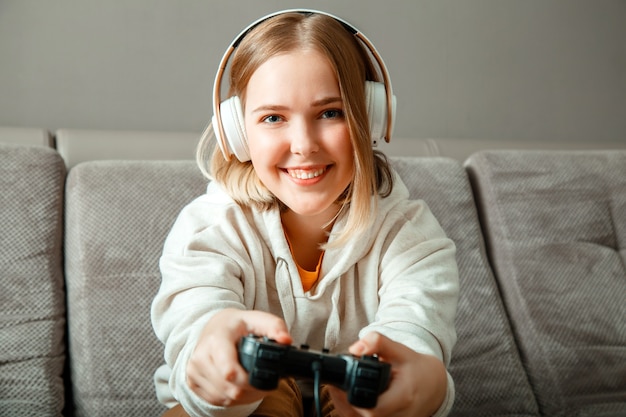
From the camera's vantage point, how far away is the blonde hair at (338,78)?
36.9 inches

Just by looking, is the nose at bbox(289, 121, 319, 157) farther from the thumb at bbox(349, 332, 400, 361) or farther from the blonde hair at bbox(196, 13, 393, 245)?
the thumb at bbox(349, 332, 400, 361)

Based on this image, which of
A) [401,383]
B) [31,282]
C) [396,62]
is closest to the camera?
[401,383]

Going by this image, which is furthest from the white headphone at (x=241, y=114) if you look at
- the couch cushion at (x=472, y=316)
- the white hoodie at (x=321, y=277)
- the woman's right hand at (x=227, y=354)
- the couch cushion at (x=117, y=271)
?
the couch cushion at (x=472, y=316)

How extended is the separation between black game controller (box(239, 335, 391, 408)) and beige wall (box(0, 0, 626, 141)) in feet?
3.70

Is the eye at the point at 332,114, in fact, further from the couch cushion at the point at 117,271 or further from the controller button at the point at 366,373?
the couch cushion at the point at 117,271

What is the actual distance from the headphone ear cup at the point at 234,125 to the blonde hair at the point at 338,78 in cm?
3

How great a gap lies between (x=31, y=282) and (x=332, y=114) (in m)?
0.65

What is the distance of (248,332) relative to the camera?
74 cm

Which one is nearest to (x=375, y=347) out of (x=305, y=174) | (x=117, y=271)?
(x=305, y=174)

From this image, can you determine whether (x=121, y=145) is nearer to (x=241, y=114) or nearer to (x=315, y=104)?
(x=241, y=114)

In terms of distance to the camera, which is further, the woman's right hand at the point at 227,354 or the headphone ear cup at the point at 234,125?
the headphone ear cup at the point at 234,125

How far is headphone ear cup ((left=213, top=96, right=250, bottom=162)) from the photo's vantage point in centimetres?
97

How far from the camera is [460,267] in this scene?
56.7 inches

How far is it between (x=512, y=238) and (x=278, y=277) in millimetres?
691
